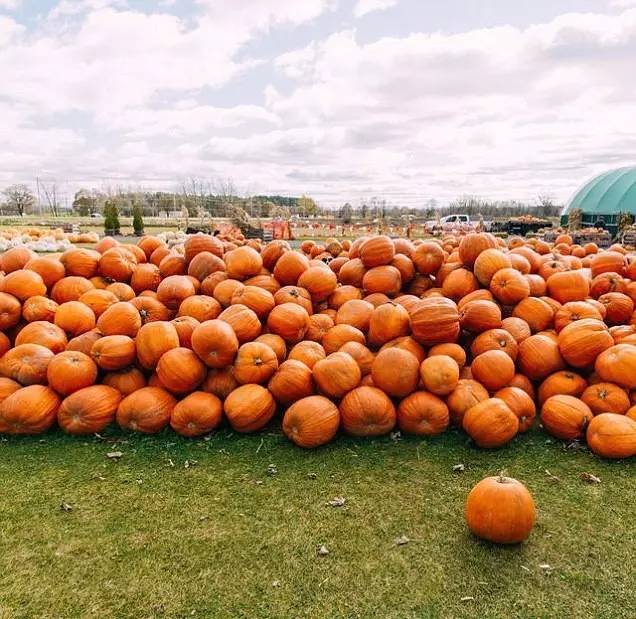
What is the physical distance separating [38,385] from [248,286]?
6.68 ft

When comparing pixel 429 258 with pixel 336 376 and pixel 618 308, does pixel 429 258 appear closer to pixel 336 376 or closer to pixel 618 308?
pixel 618 308

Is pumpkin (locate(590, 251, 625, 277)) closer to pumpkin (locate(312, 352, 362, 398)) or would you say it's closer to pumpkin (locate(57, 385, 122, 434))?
pumpkin (locate(312, 352, 362, 398))

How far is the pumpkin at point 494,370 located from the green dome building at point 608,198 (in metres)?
34.2

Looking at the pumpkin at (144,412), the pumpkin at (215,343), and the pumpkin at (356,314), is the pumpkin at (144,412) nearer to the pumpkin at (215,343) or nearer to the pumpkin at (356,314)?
the pumpkin at (215,343)

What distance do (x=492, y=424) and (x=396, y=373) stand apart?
801mm

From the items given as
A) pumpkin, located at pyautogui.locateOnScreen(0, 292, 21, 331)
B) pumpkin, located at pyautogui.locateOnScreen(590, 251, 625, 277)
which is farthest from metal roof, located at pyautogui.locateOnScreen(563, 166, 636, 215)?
pumpkin, located at pyautogui.locateOnScreen(0, 292, 21, 331)

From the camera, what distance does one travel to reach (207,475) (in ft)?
11.1

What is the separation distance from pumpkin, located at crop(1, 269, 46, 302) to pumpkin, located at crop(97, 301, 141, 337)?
3.24 ft

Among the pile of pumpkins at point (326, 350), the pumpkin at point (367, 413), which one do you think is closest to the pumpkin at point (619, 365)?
the pile of pumpkins at point (326, 350)

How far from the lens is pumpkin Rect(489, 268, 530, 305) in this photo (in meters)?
4.72

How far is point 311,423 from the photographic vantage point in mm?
3672

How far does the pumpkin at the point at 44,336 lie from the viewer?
4.45 meters

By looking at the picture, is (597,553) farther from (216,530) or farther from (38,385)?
(38,385)

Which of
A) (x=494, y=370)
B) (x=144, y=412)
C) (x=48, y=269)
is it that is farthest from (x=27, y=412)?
(x=494, y=370)
